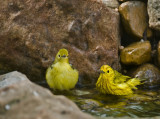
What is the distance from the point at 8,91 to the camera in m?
2.23

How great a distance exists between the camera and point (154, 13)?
18.3 feet

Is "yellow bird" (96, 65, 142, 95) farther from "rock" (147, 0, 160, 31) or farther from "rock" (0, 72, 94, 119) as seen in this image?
"rock" (0, 72, 94, 119)

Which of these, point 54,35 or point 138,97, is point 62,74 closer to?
point 54,35

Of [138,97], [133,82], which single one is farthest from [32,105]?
[133,82]

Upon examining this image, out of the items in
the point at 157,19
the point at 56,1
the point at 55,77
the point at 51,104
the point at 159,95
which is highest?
the point at 56,1

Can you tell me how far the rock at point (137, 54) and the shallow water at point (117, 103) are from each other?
→ 2.67 feet

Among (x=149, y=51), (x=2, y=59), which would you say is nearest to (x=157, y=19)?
(x=149, y=51)

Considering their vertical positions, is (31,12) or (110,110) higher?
(31,12)

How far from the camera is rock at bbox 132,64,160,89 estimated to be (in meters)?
5.53

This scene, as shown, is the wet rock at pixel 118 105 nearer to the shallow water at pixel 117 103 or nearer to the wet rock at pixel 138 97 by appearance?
the shallow water at pixel 117 103

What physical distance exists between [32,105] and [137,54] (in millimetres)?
3972

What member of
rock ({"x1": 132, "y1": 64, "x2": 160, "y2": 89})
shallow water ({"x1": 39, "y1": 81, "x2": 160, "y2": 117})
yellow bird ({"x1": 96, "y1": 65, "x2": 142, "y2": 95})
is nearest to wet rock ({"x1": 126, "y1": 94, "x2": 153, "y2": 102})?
shallow water ({"x1": 39, "y1": 81, "x2": 160, "y2": 117})

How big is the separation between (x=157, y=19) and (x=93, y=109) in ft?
9.46

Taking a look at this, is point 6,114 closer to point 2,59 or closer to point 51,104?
point 51,104
